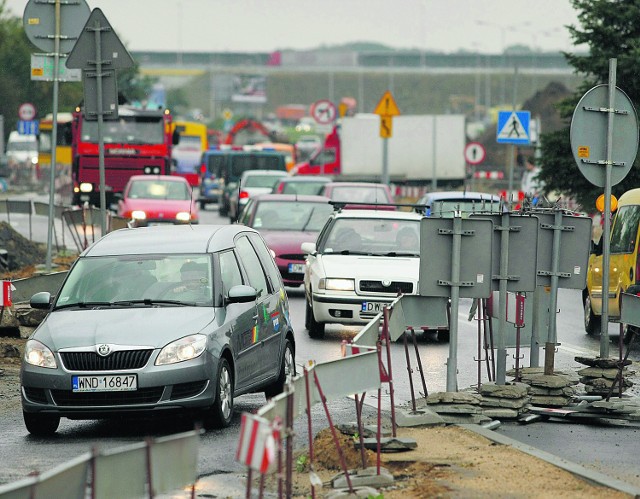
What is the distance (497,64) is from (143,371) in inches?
6951

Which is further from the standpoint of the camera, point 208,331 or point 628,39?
point 628,39

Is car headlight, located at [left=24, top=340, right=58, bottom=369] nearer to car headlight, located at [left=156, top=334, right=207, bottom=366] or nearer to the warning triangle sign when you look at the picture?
car headlight, located at [left=156, top=334, right=207, bottom=366]

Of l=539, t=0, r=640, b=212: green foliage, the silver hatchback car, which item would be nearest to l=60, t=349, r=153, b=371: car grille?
the silver hatchback car

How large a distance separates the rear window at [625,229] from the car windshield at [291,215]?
6.90m

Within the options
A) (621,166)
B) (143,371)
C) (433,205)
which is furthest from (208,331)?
(433,205)

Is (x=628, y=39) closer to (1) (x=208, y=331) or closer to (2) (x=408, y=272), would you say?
(2) (x=408, y=272)

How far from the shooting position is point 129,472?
6258 millimetres

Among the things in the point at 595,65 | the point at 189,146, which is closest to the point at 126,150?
the point at 595,65

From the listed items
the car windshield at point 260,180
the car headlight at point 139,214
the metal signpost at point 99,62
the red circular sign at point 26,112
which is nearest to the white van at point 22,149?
the red circular sign at point 26,112

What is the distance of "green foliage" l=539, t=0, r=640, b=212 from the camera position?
29.6 meters

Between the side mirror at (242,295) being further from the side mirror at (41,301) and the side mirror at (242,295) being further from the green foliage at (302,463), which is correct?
the green foliage at (302,463)

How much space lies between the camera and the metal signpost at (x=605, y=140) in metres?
13.5

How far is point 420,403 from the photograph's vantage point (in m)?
12.4

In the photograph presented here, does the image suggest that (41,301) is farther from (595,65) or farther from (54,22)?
(595,65)
